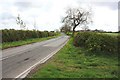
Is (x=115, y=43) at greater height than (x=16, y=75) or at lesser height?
greater

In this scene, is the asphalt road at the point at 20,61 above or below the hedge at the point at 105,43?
below

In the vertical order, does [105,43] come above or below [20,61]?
above

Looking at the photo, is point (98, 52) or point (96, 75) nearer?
point (96, 75)

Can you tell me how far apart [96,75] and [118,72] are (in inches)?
48.1

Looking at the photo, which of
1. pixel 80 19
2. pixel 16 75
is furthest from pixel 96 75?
pixel 80 19

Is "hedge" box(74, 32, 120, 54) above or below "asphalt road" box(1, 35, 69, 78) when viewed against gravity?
A: above

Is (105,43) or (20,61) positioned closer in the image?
(20,61)

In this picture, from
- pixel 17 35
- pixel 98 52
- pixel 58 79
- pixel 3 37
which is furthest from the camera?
pixel 17 35

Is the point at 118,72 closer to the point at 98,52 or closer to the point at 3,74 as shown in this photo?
the point at 3,74

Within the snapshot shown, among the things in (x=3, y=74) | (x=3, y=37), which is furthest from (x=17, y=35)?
(x=3, y=74)

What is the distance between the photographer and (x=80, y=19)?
91.4 metres

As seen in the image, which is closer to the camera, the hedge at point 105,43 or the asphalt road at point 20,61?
the asphalt road at point 20,61

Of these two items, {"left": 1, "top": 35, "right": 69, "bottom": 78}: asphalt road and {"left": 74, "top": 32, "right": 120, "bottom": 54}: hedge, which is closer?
{"left": 1, "top": 35, "right": 69, "bottom": 78}: asphalt road

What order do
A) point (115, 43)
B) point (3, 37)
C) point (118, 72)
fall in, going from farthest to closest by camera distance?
point (3, 37), point (115, 43), point (118, 72)
